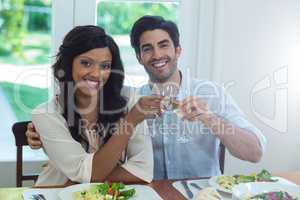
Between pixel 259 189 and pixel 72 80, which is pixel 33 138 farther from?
pixel 259 189

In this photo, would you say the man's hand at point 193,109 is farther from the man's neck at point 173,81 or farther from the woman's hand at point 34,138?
the woman's hand at point 34,138

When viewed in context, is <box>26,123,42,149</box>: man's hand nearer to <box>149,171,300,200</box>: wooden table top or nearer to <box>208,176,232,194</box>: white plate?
<box>149,171,300,200</box>: wooden table top

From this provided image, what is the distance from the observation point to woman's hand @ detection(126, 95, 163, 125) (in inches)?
64.6

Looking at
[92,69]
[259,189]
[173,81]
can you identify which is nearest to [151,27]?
[173,81]

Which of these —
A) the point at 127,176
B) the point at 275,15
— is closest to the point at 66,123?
the point at 127,176

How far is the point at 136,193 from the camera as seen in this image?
148cm

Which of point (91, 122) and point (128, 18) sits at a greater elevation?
point (128, 18)

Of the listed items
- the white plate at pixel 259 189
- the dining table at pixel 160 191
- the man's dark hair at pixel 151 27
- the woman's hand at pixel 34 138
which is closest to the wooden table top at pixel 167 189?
the dining table at pixel 160 191

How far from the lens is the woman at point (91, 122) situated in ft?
5.34

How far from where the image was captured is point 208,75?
2.48 metres

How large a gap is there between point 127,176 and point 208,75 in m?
1.00

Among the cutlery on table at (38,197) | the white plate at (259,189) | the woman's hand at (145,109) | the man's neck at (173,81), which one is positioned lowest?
the cutlery on table at (38,197)

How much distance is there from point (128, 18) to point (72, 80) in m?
0.72

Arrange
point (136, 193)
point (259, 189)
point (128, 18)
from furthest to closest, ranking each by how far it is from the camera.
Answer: point (128, 18), point (136, 193), point (259, 189)
